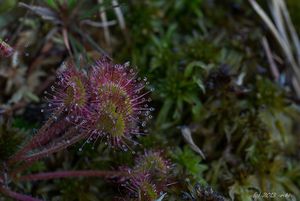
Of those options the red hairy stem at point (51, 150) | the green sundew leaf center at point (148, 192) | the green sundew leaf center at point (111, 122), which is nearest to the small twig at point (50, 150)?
the red hairy stem at point (51, 150)

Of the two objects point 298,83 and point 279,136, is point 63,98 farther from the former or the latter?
point 298,83

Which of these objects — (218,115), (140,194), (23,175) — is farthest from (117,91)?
(218,115)

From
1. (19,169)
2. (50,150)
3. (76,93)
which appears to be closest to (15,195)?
(19,169)

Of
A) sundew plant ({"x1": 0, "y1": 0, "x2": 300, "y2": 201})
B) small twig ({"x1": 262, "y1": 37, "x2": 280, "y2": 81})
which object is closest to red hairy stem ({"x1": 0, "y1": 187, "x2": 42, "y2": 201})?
sundew plant ({"x1": 0, "y1": 0, "x2": 300, "y2": 201})

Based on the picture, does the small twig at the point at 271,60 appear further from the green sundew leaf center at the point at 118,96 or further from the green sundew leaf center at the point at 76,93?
the green sundew leaf center at the point at 76,93

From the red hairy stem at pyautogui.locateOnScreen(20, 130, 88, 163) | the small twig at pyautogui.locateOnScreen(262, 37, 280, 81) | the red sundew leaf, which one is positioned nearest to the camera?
the red sundew leaf

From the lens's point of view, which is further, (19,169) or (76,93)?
(19,169)

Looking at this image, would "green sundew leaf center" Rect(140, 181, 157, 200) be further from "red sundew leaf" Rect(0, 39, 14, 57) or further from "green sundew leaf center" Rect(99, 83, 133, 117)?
"red sundew leaf" Rect(0, 39, 14, 57)

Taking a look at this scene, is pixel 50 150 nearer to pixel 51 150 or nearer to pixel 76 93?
pixel 51 150
